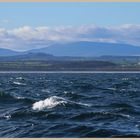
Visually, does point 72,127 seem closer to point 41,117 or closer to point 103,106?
point 41,117

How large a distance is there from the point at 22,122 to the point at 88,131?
197 inches

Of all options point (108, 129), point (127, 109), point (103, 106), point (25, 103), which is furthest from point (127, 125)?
point (25, 103)

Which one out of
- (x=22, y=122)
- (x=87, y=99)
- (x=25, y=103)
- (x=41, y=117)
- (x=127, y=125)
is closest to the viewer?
(x=127, y=125)

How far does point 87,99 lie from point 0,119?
1439 centimetres

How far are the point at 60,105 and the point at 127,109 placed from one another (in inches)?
195

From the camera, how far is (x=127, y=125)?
27047 millimetres

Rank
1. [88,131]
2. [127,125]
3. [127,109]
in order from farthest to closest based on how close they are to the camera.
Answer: [127,109]
[127,125]
[88,131]

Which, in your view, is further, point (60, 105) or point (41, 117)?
point (60, 105)

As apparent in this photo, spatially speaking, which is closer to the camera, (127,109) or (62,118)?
(62,118)

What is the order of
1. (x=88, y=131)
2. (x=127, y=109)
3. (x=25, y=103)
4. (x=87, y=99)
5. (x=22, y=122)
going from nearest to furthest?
(x=88, y=131)
(x=22, y=122)
(x=127, y=109)
(x=25, y=103)
(x=87, y=99)

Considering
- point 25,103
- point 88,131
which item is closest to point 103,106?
point 25,103

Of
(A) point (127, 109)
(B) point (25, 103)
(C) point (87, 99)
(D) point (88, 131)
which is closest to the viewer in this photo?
(D) point (88, 131)

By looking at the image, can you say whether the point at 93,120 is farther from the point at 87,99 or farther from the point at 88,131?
the point at 87,99

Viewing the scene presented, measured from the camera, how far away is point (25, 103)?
131ft
